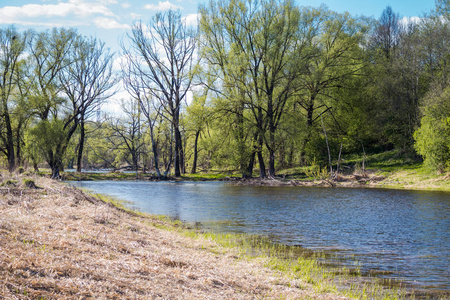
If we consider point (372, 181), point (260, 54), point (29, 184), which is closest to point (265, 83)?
point (260, 54)

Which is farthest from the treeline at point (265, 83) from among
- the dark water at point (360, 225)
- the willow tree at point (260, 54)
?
the dark water at point (360, 225)

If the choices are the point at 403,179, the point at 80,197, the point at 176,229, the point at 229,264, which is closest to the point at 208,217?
the point at 176,229

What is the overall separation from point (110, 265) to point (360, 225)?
426 inches

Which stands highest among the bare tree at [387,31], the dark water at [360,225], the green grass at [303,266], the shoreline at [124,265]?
the bare tree at [387,31]

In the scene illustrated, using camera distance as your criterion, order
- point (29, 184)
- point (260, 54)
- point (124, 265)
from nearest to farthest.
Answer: point (124, 265)
point (29, 184)
point (260, 54)

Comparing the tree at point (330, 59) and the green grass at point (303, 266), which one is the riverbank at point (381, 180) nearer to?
the tree at point (330, 59)

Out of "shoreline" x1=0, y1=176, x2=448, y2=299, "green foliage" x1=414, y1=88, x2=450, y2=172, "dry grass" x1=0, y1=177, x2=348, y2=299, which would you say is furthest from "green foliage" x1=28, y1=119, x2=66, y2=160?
"green foliage" x1=414, y1=88, x2=450, y2=172

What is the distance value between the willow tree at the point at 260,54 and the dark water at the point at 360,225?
1681 cm

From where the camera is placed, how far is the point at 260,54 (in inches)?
1435

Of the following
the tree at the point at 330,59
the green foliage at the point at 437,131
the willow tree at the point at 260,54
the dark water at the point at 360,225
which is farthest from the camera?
the tree at the point at 330,59

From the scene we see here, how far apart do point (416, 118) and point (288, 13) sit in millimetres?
16326

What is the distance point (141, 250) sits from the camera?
7.21 meters

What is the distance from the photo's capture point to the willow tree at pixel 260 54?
35.6 meters

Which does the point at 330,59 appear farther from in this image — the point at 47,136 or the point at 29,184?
the point at 29,184
